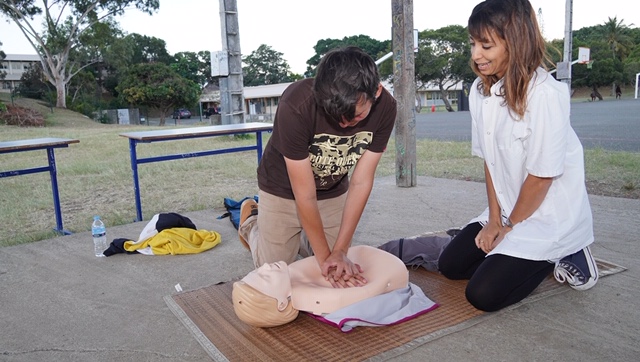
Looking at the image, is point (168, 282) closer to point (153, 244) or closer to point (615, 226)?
point (153, 244)

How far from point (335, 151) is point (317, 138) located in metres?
0.14

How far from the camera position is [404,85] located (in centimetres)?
580

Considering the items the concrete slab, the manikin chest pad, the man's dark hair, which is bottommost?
the concrete slab

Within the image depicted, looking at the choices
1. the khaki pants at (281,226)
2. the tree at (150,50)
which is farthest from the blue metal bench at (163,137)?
the tree at (150,50)

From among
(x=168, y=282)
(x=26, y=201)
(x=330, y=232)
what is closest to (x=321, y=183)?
(x=330, y=232)

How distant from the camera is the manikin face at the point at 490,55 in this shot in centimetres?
229

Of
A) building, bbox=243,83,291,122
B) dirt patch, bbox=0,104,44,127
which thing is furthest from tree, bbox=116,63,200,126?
building, bbox=243,83,291,122

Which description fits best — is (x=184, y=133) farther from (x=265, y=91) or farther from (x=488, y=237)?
(x=265, y=91)

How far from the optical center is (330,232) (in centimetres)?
309

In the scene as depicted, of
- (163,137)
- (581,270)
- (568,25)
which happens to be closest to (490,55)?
(581,270)

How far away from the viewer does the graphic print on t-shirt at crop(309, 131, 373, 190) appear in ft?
8.29

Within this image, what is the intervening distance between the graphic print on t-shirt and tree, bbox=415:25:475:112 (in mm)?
36638

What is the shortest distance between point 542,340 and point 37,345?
2292 millimetres

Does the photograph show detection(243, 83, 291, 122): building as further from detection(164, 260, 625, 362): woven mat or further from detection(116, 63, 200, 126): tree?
detection(164, 260, 625, 362): woven mat
